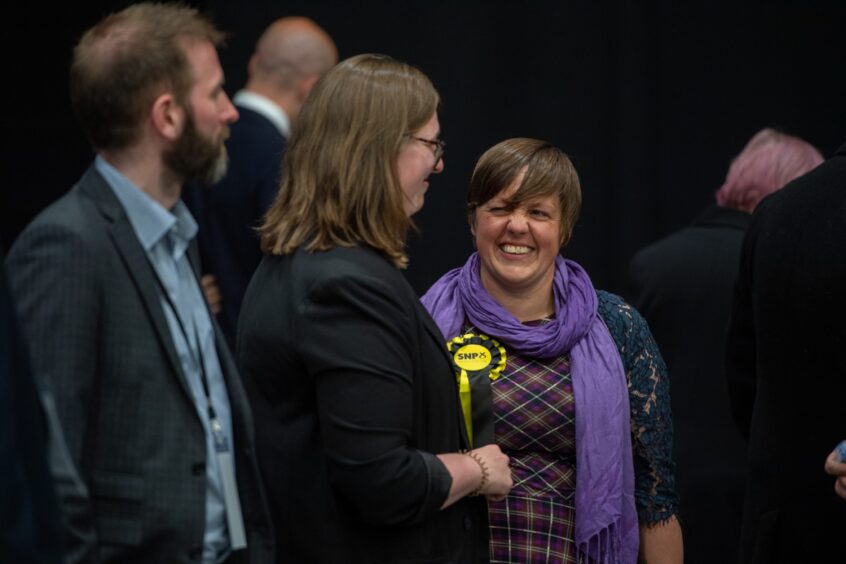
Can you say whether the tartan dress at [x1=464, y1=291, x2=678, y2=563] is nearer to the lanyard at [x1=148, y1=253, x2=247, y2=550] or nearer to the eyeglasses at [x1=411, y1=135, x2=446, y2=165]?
the eyeglasses at [x1=411, y1=135, x2=446, y2=165]

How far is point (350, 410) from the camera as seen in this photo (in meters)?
2.11

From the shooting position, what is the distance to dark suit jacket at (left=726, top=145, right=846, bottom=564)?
2658 millimetres

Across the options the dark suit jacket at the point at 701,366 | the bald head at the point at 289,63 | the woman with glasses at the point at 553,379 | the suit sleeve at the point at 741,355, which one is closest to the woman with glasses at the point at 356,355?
the woman with glasses at the point at 553,379

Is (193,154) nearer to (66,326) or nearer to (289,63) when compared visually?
(66,326)

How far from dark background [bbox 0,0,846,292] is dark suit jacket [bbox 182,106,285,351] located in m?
1.10

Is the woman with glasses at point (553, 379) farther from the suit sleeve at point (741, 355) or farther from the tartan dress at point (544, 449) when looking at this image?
the suit sleeve at point (741, 355)

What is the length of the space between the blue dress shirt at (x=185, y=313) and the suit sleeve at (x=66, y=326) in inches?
5.6

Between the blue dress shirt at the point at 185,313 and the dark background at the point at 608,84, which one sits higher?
the blue dress shirt at the point at 185,313

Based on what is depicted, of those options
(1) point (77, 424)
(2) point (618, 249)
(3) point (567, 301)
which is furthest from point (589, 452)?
(2) point (618, 249)

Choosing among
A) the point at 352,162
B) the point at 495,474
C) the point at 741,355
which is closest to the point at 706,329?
the point at 741,355

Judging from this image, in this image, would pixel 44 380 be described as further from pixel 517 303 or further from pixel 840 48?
pixel 840 48

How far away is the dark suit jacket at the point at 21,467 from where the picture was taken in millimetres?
1202

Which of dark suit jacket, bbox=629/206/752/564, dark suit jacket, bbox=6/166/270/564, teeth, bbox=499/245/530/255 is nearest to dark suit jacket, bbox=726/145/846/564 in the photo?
teeth, bbox=499/245/530/255

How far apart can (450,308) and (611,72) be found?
7.92 feet
